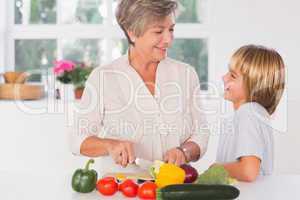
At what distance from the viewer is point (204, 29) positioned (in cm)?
344

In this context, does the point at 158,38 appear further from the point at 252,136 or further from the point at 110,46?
the point at 110,46

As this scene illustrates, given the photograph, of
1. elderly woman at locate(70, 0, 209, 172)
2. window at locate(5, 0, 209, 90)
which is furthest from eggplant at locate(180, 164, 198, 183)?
window at locate(5, 0, 209, 90)

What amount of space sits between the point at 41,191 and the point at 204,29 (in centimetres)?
217

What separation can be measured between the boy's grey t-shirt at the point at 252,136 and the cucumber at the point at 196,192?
281 mm

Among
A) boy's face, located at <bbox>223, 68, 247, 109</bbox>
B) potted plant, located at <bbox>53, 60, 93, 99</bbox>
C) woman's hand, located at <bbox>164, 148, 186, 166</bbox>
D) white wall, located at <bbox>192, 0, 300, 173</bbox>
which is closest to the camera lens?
woman's hand, located at <bbox>164, 148, 186, 166</bbox>

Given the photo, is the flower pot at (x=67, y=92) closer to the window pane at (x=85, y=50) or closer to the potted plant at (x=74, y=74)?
the potted plant at (x=74, y=74)

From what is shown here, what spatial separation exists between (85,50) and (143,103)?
5.99 ft

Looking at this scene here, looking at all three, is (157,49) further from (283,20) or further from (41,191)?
(283,20)

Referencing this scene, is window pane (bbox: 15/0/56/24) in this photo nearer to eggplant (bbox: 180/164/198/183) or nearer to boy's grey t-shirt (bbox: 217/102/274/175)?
boy's grey t-shirt (bbox: 217/102/274/175)

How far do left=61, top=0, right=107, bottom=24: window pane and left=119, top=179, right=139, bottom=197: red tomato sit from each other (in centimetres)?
224

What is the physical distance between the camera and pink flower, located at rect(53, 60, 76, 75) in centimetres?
335

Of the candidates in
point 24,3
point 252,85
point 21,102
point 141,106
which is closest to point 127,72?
point 141,106

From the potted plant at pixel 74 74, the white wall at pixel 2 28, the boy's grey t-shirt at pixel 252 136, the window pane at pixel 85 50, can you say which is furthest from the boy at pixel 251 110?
the white wall at pixel 2 28

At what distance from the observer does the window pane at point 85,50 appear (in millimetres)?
3596
